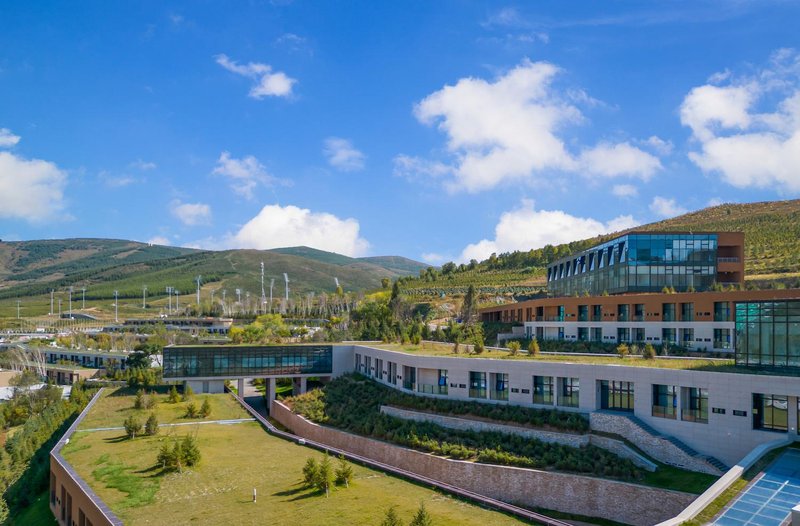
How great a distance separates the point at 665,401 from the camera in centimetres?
2789

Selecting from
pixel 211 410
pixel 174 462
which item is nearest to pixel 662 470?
pixel 174 462

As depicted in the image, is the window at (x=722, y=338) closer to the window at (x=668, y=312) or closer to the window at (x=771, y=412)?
the window at (x=668, y=312)

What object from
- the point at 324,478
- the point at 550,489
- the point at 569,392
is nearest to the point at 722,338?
the point at 569,392

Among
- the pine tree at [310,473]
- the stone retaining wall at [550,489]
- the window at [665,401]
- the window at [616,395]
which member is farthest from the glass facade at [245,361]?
the window at [665,401]

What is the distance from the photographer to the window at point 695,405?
86.5 ft

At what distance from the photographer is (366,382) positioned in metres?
49.2

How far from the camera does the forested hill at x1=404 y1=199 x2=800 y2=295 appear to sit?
260ft

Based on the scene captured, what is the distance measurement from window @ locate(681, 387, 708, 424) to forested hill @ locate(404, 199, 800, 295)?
45.4 meters

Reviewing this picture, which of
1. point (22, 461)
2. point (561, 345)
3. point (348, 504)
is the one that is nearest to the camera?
point (348, 504)

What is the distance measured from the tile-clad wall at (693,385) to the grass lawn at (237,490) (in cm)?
986

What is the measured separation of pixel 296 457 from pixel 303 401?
13999 mm

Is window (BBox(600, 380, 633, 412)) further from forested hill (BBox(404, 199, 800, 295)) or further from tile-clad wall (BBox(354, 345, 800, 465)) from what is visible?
forested hill (BBox(404, 199, 800, 295))

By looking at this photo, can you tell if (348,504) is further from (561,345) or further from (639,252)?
(639,252)

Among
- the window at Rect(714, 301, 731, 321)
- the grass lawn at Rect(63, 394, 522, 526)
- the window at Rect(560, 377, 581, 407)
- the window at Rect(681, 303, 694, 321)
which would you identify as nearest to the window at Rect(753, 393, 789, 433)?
the window at Rect(560, 377, 581, 407)
